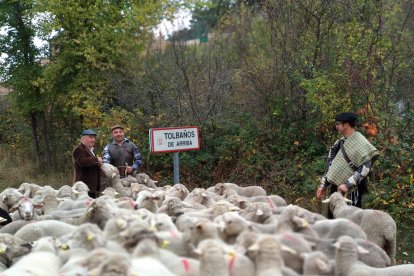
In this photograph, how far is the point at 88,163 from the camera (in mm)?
9273

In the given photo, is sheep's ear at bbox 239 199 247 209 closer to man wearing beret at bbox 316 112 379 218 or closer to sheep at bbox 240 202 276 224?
sheep at bbox 240 202 276 224

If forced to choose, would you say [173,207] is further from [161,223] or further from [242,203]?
[161,223]

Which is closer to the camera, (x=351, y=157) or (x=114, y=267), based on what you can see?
(x=114, y=267)

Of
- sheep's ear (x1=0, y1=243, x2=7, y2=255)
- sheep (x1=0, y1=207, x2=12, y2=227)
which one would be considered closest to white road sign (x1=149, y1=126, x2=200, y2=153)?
sheep (x1=0, y1=207, x2=12, y2=227)

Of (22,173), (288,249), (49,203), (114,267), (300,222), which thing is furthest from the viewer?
(22,173)

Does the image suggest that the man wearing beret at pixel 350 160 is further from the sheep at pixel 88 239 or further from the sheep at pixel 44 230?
the sheep at pixel 88 239

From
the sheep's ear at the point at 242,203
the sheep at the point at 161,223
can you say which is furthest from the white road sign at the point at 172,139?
the sheep at the point at 161,223

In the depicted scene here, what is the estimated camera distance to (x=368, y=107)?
11.6 m

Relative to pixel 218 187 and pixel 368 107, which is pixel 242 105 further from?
pixel 218 187

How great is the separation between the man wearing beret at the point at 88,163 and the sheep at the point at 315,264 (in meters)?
5.51

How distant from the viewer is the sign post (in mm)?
9297

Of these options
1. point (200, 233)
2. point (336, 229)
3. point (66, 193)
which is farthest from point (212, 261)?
point (66, 193)

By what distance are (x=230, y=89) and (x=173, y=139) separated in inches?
231

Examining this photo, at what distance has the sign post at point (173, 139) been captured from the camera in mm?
9297
